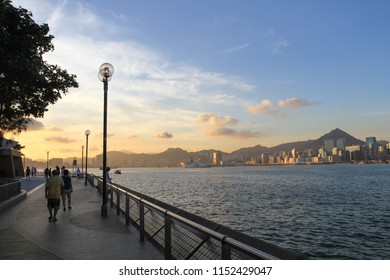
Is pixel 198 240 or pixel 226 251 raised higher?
pixel 226 251

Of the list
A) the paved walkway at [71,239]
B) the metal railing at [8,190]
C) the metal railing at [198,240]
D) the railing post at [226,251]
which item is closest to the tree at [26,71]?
the metal railing at [8,190]

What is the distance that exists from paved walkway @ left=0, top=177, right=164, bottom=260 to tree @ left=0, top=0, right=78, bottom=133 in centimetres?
608

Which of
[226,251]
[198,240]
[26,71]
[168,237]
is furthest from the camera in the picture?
[26,71]

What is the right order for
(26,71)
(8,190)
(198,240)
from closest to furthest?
(198,240)
(26,71)
(8,190)

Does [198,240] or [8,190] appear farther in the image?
[8,190]

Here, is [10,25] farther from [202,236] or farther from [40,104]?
[202,236]

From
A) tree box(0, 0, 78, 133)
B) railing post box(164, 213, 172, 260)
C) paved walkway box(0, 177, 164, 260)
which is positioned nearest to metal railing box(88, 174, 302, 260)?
railing post box(164, 213, 172, 260)

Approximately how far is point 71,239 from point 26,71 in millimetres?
9047

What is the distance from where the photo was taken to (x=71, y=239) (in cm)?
863

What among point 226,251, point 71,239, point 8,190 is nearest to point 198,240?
point 226,251

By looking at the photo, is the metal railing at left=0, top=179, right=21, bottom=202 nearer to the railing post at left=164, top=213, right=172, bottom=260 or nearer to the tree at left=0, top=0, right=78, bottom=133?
the tree at left=0, top=0, right=78, bottom=133

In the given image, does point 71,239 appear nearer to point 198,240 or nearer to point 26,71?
point 198,240
